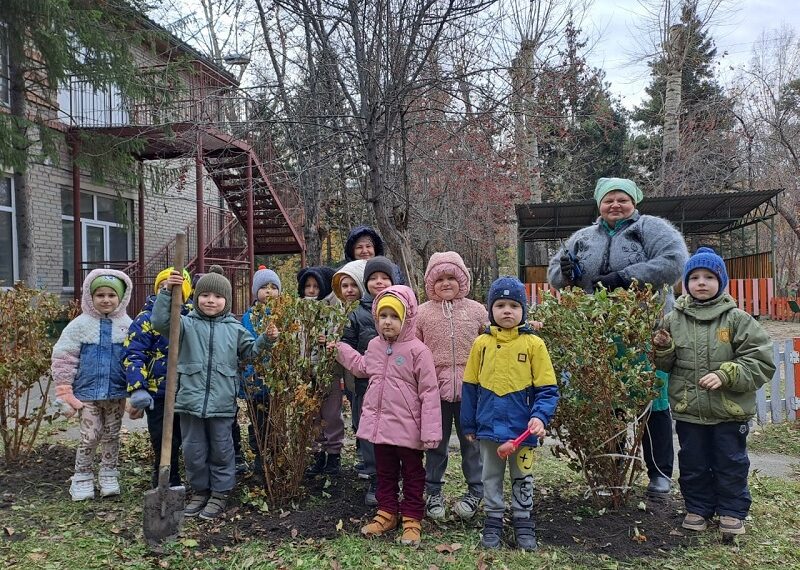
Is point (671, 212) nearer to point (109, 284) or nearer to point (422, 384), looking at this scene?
point (422, 384)

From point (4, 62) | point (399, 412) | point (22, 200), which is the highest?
point (4, 62)

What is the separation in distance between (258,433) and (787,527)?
10.8 ft

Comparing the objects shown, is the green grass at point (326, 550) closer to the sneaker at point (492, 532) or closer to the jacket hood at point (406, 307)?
the sneaker at point (492, 532)

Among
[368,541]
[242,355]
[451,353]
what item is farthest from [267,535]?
[451,353]

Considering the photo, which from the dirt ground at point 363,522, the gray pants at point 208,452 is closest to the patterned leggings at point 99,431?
the dirt ground at point 363,522

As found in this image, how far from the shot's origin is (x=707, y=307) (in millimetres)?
3299

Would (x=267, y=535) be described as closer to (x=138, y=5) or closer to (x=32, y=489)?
(x=32, y=489)

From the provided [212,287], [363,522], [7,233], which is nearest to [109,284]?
[212,287]

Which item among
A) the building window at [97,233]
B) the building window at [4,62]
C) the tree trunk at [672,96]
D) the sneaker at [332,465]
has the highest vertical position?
the tree trunk at [672,96]

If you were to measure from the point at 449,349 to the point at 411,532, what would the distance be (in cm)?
107

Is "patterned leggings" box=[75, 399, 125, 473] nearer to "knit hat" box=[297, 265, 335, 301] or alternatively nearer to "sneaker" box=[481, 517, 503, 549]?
"knit hat" box=[297, 265, 335, 301]

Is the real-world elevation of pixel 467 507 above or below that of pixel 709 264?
below

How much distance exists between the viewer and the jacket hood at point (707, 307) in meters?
3.25

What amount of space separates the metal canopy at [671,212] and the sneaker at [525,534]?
11260 millimetres
